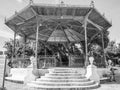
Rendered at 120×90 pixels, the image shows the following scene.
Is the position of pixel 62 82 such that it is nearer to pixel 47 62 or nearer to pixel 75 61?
pixel 47 62

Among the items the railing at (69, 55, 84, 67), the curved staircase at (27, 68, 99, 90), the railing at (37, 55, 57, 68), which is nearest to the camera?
the curved staircase at (27, 68, 99, 90)

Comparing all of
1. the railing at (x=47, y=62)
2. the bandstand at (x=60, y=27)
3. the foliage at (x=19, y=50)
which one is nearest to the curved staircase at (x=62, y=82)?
the bandstand at (x=60, y=27)

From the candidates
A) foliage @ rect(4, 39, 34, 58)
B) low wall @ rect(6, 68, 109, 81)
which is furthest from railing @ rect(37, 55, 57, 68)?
foliage @ rect(4, 39, 34, 58)

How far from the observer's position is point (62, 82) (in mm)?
7305

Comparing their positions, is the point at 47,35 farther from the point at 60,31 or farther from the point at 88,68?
the point at 88,68

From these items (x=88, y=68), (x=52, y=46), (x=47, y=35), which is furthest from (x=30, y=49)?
(x=88, y=68)

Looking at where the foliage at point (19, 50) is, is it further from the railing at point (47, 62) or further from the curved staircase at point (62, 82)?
the curved staircase at point (62, 82)

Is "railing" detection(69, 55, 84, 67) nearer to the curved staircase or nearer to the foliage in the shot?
the curved staircase

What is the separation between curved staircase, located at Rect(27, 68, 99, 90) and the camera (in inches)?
265

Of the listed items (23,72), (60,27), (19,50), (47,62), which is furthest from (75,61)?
(19,50)

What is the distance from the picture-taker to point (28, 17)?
10984 mm

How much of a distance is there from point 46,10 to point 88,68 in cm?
559

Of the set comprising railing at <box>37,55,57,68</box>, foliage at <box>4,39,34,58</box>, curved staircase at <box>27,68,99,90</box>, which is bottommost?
curved staircase at <box>27,68,99,90</box>

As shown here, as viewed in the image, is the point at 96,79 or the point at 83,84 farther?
the point at 96,79
